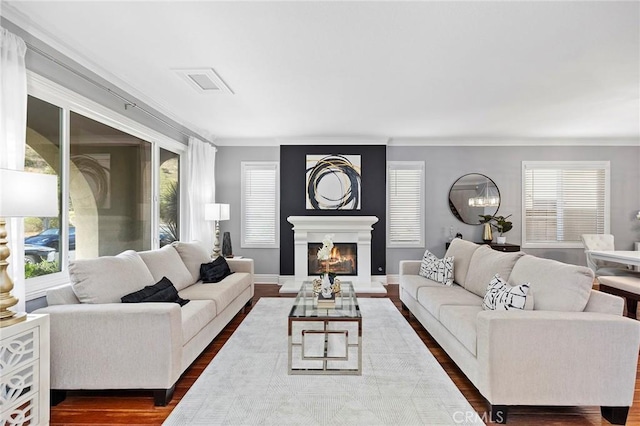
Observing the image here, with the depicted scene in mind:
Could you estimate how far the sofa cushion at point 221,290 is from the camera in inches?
136

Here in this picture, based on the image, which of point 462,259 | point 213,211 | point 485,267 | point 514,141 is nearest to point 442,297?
point 485,267

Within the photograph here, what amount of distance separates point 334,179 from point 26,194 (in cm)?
468

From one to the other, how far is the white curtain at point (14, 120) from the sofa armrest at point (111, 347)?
35 cm

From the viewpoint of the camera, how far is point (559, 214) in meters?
6.23

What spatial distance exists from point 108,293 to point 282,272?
3716 mm

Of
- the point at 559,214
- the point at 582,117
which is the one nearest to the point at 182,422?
the point at 582,117

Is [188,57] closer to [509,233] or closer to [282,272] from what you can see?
[282,272]

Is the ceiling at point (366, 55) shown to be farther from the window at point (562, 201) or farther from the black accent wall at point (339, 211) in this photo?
the window at point (562, 201)

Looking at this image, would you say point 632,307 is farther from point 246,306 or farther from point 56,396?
point 56,396

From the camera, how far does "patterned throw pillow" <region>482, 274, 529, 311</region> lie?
2473 millimetres

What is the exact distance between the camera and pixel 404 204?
627 cm

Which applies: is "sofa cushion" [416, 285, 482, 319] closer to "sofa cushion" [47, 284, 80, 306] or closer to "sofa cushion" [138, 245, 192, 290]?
"sofa cushion" [138, 245, 192, 290]

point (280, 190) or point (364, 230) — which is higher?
point (280, 190)

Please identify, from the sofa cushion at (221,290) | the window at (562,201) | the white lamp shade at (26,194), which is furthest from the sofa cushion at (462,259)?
the white lamp shade at (26,194)
